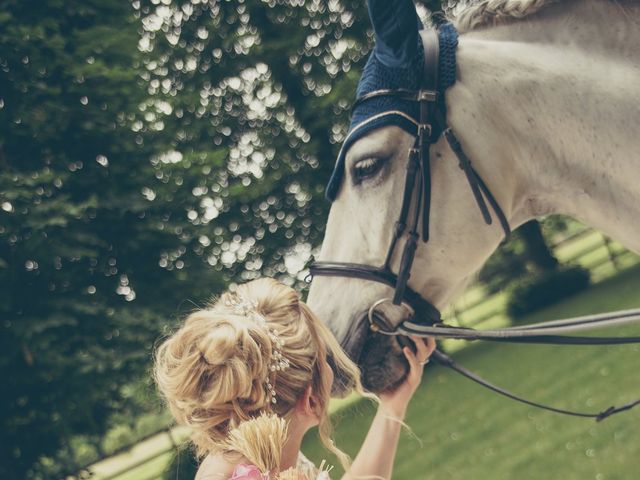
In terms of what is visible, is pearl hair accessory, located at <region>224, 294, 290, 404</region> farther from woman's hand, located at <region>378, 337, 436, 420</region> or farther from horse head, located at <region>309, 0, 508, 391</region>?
woman's hand, located at <region>378, 337, 436, 420</region>

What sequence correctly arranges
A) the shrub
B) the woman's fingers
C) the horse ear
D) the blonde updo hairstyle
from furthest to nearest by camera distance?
the shrub
the woman's fingers
the horse ear
the blonde updo hairstyle

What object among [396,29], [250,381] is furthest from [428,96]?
[250,381]

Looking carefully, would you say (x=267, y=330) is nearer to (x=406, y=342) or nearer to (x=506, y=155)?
(x=406, y=342)

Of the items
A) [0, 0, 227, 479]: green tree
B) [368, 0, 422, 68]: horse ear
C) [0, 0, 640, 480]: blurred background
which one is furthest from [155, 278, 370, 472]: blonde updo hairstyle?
[0, 0, 227, 479]: green tree

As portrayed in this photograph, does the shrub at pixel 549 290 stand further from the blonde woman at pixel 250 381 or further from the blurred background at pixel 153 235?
the blonde woman at pixel 250 381

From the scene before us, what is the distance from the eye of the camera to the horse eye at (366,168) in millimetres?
2750

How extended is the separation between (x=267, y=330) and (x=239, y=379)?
209 mm

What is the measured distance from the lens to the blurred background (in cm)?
886

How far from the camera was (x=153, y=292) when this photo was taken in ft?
34.7

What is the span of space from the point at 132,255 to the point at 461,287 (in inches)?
322

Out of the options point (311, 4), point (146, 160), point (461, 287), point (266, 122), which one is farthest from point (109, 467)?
point (461, 287)

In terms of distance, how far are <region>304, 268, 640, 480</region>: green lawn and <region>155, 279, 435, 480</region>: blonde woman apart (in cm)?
579

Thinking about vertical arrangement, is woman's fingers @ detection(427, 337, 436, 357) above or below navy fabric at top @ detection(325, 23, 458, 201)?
below

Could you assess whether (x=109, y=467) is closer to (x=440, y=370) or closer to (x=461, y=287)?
(x=440, y=370)
